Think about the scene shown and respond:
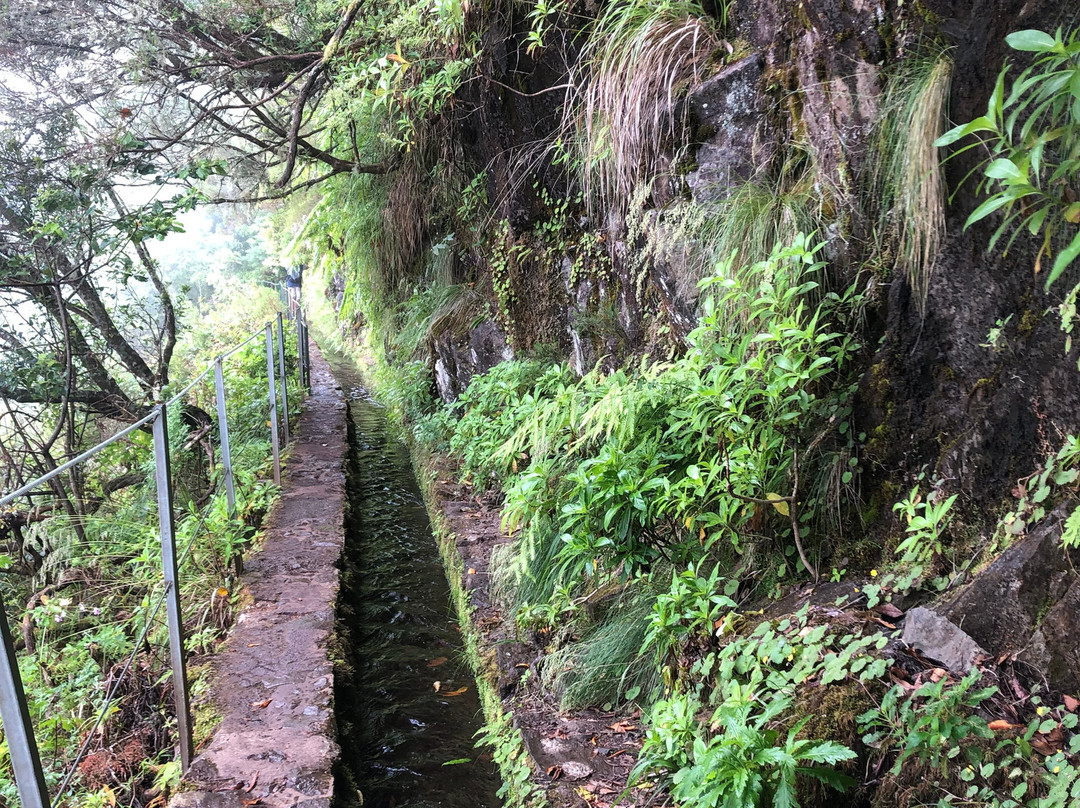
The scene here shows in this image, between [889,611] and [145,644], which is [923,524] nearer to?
[889,611]

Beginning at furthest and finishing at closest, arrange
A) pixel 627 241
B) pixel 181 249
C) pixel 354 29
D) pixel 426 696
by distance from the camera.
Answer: pixel 181 249 < pixel 354 29 < pixel 627 241 < pixel 426 696

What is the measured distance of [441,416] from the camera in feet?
21.5

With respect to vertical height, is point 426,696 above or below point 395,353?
below

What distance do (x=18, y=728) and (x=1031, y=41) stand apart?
240 centimetres

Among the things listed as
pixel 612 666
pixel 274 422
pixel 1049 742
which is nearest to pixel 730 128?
pixel 612 666

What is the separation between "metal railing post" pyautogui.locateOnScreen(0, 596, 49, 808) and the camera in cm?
148

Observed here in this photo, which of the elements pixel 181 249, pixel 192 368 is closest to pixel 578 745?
pixel 192 368

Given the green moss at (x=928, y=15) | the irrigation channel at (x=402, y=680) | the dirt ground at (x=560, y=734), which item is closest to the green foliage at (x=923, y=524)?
the dirt ground at (x=560, y=734)

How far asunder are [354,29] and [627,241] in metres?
3.58

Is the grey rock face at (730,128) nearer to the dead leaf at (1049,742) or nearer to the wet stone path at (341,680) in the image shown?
the dead leaf at (1049,742)

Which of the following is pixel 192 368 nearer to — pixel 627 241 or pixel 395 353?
pixel 395 353

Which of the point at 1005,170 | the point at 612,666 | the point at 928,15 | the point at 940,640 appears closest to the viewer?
the point at 1005,170

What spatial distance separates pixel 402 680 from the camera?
148 inches

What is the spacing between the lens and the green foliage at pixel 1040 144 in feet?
4.37
